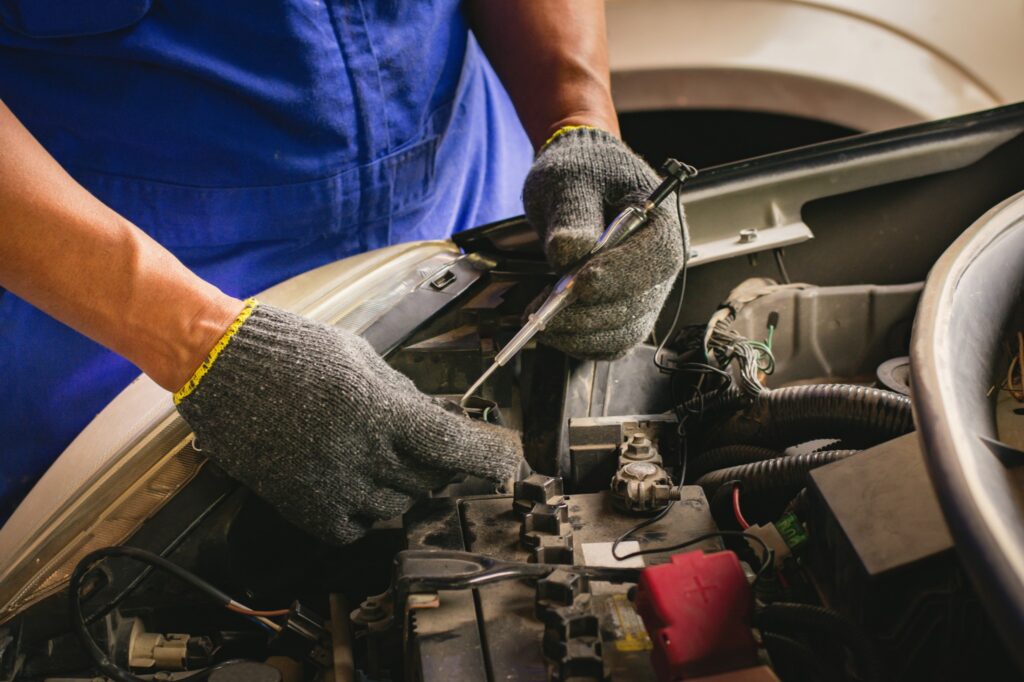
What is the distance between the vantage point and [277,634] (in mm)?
903

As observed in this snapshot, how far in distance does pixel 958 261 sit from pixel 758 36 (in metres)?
1.19

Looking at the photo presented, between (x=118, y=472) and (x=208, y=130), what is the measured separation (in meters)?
0.50

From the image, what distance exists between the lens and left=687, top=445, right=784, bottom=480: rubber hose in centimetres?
101

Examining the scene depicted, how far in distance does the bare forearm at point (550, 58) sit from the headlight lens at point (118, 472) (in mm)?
403

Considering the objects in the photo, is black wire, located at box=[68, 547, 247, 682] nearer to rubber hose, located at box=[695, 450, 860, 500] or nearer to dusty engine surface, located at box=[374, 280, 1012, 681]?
dusty engine surface, located at box=[374, 280, 1012, 681]

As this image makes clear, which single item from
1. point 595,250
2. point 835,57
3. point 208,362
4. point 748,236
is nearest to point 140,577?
point 208,362

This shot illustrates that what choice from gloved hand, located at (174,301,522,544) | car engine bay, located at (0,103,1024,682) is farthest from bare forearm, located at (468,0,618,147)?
gloved hand, located at (174,301,522,544)

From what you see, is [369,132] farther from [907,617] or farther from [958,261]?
[907,617]

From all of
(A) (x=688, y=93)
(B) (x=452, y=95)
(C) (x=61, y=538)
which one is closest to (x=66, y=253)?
(C) (x=61, y=538)

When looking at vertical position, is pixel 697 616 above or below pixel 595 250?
below

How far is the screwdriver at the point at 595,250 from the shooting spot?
101cm

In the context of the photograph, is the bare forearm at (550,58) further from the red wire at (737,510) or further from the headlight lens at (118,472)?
the red wire at (737,510)

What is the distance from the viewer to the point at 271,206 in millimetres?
1270

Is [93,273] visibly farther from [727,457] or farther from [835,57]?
[835,57]
